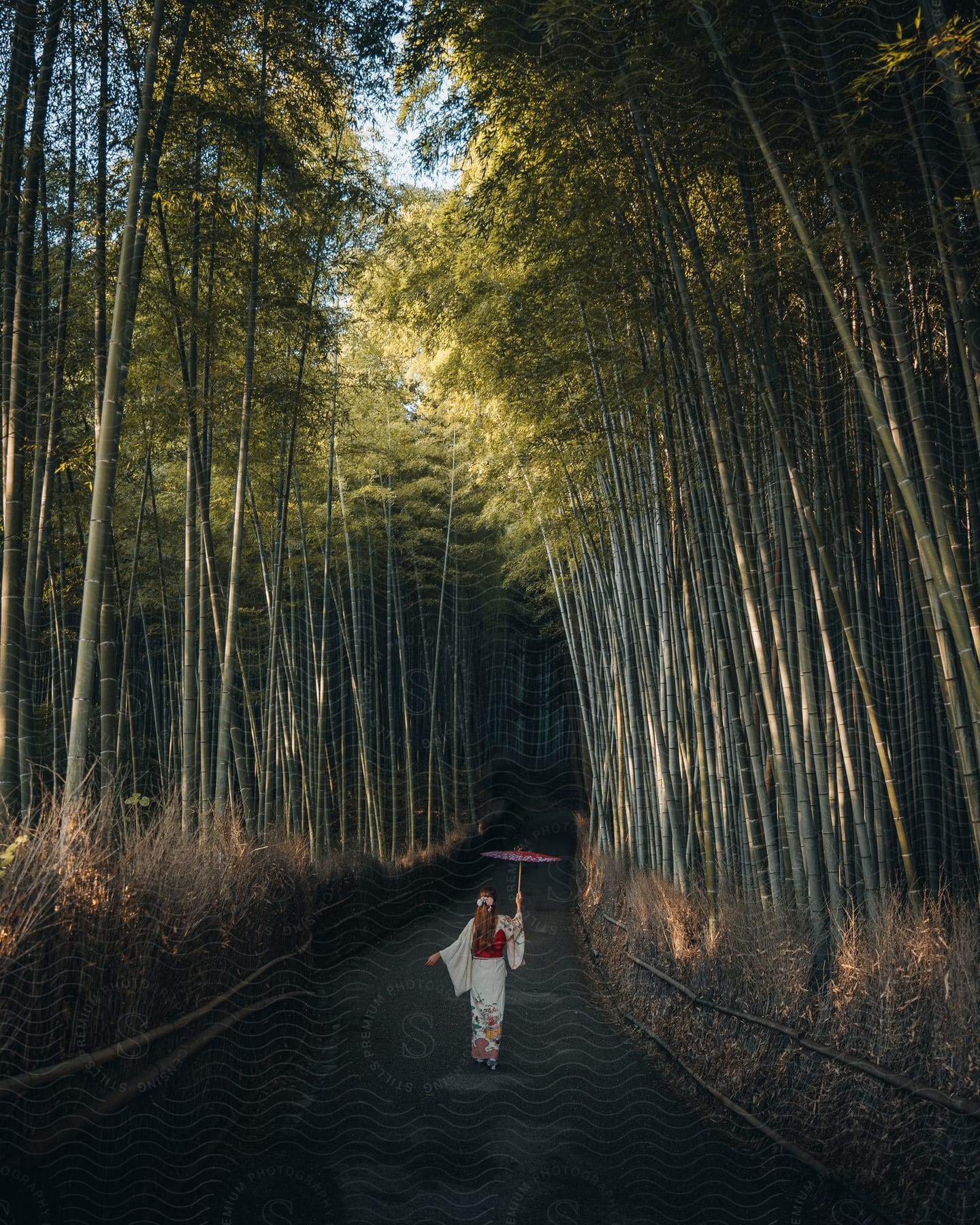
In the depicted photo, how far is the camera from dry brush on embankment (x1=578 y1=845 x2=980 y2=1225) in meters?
2.14

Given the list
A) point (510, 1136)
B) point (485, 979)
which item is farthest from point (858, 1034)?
point (485, 979)

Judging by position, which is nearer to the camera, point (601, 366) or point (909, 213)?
point (909, 213)

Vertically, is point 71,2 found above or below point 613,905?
above

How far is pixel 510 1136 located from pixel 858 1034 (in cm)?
115

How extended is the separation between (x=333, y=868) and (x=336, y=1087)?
2.68m

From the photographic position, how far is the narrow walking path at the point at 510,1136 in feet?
7.91

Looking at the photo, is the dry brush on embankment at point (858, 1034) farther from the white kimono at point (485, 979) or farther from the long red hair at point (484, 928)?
the long red hair at point (484, 928)

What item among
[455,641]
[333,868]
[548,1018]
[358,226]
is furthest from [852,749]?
[455,641]

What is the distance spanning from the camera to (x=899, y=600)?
379cm

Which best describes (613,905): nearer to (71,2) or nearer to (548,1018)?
(548,1018)

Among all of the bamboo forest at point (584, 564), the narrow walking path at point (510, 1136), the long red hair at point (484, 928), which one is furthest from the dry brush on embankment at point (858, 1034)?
the long red hair at point (484, 928)

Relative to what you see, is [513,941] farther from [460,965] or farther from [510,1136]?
[510,1136]

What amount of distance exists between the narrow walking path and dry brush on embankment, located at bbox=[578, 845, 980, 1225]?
0.47 feet

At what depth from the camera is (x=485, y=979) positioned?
12.3 ft
